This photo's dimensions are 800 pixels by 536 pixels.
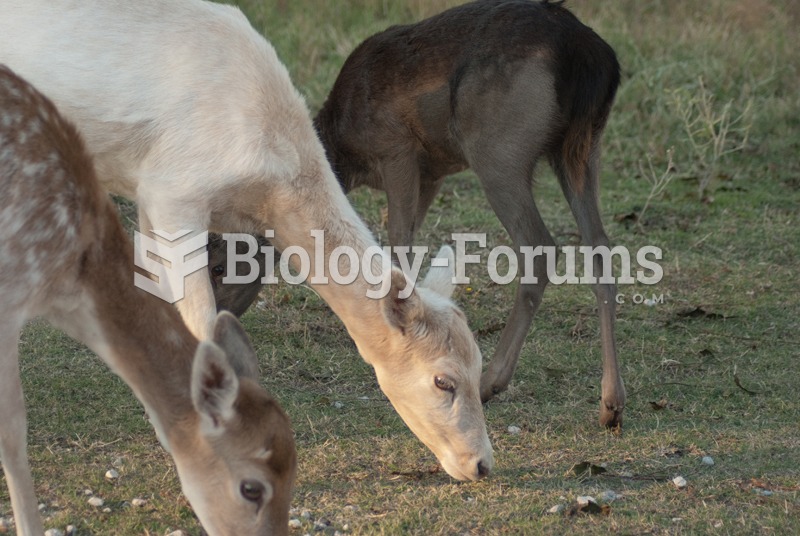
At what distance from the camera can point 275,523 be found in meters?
3.70

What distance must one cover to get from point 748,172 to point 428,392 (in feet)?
21.0

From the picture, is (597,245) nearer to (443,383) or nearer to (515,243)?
(515,243)

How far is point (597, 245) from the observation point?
6.09 m

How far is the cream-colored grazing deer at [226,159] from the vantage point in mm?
4898

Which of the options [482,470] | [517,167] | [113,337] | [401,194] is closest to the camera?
[113,337]

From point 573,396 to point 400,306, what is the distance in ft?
5.51

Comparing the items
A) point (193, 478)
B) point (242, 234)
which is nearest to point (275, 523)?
point (193, 478)

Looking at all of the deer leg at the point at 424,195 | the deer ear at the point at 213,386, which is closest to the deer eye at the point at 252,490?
the deer ear at the point at 213,386

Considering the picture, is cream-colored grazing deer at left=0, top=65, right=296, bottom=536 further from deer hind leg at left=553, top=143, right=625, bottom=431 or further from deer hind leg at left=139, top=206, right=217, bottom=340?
deer hind leg at left=553, top=143, right=625, bottom=431

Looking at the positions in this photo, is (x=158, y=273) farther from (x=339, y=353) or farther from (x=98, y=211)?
(x=339, y=353)

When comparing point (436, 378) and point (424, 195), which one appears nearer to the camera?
point (436, 378)

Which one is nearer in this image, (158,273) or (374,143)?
(158,273)

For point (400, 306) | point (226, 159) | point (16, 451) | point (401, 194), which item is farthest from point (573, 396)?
point (16, 451)

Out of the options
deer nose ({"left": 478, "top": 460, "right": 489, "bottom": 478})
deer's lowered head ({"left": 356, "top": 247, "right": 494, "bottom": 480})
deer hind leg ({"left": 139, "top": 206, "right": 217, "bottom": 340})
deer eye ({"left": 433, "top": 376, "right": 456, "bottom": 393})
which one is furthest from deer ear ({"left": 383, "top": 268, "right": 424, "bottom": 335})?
deer hind leg ({"left": 139, "top": 206, "right": 217, "bottom": 340})
